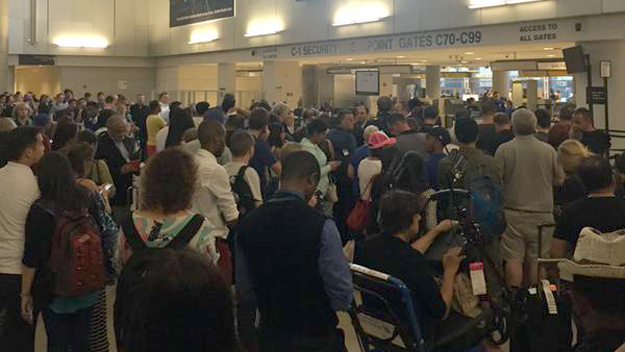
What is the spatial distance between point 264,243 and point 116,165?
4.29m

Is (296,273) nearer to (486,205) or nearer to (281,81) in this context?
(486,205)

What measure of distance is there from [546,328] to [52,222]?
277 cm

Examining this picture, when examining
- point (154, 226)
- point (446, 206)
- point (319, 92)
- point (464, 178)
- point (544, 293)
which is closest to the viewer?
point (154, 226)

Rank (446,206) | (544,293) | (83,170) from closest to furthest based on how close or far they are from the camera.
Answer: (544,293), (446,206), (83,170)

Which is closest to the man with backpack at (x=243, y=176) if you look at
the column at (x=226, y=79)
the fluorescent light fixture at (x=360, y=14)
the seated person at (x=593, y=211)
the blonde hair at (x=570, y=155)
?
the seated person at (x=593, y=211)

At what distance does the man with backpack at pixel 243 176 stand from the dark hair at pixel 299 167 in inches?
67.8

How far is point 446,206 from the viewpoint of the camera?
14.0ft

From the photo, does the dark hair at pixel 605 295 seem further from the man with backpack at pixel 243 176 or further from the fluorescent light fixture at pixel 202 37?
the fluorescent light fixture at pixel 202 37

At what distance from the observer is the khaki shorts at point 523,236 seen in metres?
5.75

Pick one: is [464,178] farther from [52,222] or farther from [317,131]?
[52,222]

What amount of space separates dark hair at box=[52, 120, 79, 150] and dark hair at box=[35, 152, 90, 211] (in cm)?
216

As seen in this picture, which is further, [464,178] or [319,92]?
[319,92]

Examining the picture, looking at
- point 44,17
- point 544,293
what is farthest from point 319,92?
point 544,293

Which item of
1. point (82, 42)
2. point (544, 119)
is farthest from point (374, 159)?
point (82, 42)
